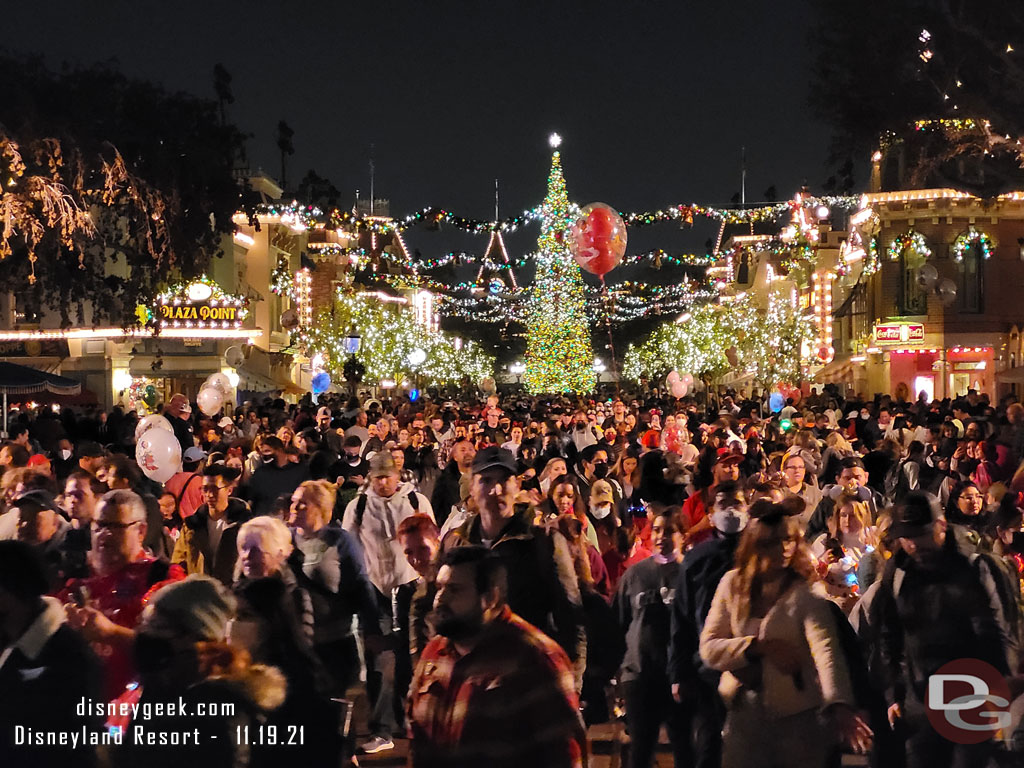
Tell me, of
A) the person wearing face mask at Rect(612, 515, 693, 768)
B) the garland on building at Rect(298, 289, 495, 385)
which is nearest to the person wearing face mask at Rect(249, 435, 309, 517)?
the person wearing face mask at Rect(612, 515, 693, 768)

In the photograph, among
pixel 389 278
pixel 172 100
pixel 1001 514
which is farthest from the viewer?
pixel 389 278

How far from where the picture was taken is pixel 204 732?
4.71 m

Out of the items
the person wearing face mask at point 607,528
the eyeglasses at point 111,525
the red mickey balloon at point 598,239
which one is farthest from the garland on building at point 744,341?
the eyeglasses at point 111,525

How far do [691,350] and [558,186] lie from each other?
23.2 metres

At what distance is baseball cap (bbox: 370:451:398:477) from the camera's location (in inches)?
335

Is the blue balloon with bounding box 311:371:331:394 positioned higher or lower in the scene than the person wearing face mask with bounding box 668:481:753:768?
higher

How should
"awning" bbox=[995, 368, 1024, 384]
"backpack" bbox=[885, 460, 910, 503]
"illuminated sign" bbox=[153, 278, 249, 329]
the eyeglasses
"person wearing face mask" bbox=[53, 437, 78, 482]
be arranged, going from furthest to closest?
"illuminated sign" bbox=[153, 278, 249, 329]
"awning" bbox=[995, 368, 1024, 384]
"person wearing face mask" bbox=[53, 437, 78, 482]
"backpack" bbox=[885, 460, 910, 503]
the eyeglasses

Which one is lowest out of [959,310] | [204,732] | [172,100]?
[204,732]

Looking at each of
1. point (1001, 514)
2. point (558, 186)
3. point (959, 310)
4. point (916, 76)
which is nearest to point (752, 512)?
point (1001, 514)

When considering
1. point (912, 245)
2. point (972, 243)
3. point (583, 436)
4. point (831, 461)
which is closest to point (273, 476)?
point (831, 461)

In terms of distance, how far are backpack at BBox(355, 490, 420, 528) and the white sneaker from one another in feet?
4.40

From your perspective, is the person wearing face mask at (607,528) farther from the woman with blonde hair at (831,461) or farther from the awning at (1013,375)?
the awning at (1013,375)

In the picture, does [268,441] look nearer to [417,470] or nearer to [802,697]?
[417,470]

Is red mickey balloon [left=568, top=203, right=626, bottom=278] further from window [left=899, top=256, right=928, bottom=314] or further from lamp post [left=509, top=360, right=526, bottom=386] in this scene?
lamp post [left=509, top=360, right=526, bottom=386]
